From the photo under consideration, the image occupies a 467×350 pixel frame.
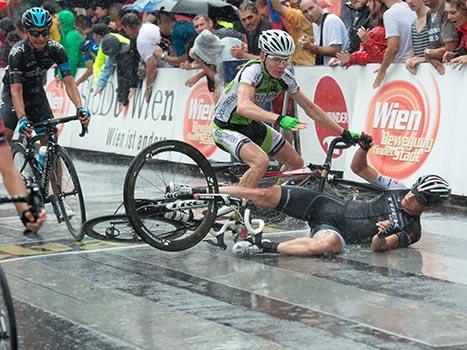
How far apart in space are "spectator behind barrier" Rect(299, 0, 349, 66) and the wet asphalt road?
14.3 ft

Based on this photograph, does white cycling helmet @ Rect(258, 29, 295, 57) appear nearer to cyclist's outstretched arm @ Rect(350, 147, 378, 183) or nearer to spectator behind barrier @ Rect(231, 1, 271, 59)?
cyclist's outstretched arm @ Rect(350, 147, 378, 183)

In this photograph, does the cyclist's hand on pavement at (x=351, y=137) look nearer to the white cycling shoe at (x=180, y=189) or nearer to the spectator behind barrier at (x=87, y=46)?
the white cycling shoe at (x=180, y=189)

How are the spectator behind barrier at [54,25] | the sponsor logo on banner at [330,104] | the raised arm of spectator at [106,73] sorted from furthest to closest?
the spectator behind barrier at [54,25] < the raised arm of spectator at [106,73] < the sponsor logo on banner at [330,104]

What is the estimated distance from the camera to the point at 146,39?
1719 cm

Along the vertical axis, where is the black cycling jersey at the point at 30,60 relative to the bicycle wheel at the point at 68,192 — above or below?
above

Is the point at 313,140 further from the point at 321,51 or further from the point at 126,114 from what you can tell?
the point at 126,114

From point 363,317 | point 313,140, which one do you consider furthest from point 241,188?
point 313,140

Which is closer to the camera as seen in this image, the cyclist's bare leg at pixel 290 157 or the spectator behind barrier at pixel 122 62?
the cyclist's bare leg at pixel 290 157

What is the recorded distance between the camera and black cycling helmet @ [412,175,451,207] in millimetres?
9022

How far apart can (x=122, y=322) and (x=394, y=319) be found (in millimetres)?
1764

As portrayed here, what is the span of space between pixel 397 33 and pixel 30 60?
15.0 feet

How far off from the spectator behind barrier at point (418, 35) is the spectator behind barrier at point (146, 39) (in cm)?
539

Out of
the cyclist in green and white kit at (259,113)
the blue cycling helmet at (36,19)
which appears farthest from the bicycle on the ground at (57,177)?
the cyclist in green and white kit at (259,113)

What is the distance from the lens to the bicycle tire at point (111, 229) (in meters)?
9.63
